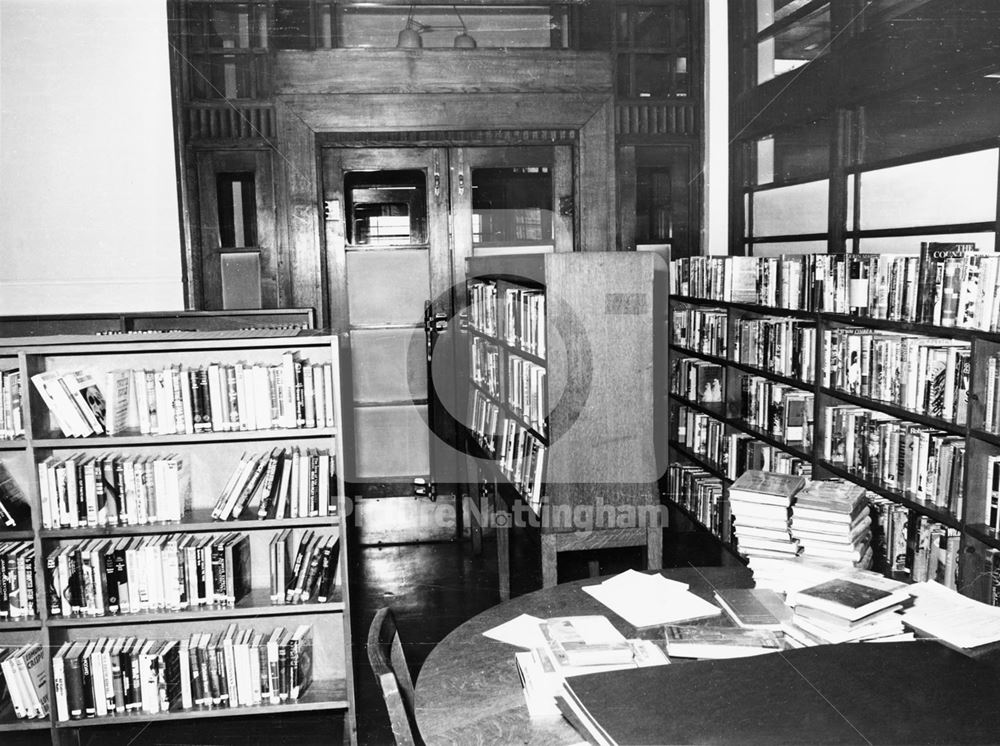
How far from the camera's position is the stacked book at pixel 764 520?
2338mm

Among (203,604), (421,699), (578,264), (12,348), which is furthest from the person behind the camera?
(578,264)

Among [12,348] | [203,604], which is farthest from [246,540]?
[12,348]

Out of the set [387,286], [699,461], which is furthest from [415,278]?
[699,461]

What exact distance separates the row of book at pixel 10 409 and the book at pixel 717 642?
234 cm

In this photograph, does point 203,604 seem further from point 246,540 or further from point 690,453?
point 690,453

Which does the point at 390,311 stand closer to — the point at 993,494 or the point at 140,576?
the point at 140,576

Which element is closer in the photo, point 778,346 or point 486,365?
point 778,346

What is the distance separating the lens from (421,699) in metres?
1.79

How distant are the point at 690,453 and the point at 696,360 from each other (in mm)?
598

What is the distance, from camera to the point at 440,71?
554cm

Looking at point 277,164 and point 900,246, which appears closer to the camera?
point 900,246

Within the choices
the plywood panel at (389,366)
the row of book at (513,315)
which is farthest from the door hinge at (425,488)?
the row of book at (513,315)

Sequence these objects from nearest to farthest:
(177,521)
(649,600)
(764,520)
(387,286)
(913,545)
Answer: (649,600) < (764,520) < (177,521) < (913,545) < (387,286)

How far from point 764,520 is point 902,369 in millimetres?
1369
